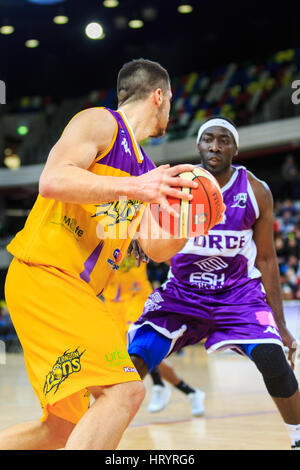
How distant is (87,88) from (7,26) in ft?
20.5

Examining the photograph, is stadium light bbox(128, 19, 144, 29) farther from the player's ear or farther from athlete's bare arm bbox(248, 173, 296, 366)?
the player's ear

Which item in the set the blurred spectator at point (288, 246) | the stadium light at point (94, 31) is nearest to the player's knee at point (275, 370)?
the blurred spectator at point (288, 246)

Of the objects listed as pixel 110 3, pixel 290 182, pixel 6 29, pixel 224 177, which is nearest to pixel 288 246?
pixel 290 182

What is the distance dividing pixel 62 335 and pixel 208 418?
3176mm

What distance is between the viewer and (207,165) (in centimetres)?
390

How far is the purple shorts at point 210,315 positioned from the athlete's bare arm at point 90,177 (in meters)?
1.41

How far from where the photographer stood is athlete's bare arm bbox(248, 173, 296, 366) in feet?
12.2

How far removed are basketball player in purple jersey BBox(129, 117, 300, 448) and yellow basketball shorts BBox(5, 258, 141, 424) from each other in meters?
1.09

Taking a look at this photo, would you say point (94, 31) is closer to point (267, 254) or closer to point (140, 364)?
point (267, 254)

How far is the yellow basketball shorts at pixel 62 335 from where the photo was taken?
2291 millimetres

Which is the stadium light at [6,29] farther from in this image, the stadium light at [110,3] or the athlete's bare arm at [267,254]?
the athlete's bare arm at [267,254]

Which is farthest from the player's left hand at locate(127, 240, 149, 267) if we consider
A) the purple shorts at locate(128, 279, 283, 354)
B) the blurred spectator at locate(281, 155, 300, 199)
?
the blurred spectator at locate(281, 155, 300, 199)

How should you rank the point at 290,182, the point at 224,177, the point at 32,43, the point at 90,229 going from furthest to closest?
the point at 32,43 → the point at 290,182 → the point at 224,177 → the point at 90,229

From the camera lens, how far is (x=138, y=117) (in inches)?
109
